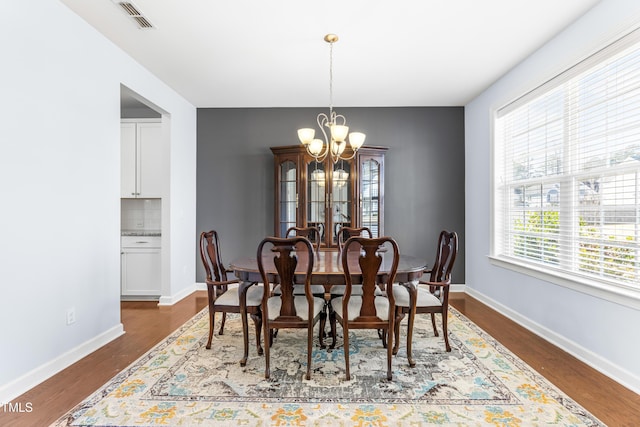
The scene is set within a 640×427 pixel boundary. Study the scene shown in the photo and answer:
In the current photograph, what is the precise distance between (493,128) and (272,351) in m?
3.50

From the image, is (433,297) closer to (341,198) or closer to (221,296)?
(221,296)

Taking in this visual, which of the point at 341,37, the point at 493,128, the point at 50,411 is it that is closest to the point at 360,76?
the point at 341,37

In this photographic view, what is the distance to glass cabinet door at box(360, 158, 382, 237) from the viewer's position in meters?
4.46

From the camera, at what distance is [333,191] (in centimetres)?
445

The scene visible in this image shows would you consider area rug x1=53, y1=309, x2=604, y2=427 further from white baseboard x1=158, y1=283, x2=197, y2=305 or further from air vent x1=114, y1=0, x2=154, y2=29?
air vent x1=114, y1=0, x2=154, y2=29

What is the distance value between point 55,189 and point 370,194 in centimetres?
330

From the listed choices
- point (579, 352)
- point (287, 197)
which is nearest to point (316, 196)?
point (287, 197)

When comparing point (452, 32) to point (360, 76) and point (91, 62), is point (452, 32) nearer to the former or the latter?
point (360, 76)

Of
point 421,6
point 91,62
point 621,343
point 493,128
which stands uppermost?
point 421,6

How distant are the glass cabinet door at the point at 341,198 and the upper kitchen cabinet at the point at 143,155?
2.27m

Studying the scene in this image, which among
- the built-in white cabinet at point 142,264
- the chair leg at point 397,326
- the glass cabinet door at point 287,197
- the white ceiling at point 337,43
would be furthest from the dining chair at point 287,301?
the built-in white cabinet at point 142,264

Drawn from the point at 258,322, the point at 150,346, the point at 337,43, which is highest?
the point at 337,43

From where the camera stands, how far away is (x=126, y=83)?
3297 millimetres

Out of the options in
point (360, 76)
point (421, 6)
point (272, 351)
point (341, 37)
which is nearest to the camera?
point (421, 6)
